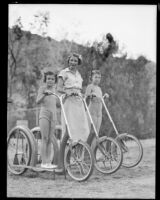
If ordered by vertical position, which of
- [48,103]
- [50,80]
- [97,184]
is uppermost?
[50,80]

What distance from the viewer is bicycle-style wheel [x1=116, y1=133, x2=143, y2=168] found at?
13.8ft

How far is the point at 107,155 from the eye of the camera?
4.16m

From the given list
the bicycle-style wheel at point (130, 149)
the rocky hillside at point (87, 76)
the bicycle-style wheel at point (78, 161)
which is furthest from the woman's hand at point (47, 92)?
the bicycle-style wheel at point (130, 149)

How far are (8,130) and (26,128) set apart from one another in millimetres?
189

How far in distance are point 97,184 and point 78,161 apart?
297mm

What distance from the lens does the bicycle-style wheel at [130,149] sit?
13.8 ft

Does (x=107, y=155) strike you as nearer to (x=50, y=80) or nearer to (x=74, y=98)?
(x=74, y=98)

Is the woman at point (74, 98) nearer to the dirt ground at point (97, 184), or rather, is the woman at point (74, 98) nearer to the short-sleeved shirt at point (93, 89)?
the short-sleeved shirt at point (93, 89)

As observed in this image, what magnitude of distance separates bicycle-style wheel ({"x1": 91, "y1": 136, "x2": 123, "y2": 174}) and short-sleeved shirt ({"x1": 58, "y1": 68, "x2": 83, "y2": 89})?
0.60m

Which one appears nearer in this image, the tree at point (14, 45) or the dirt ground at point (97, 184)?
the dirt ground at point (97, 184)

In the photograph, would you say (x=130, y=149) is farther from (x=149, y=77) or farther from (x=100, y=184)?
(x=149, y=77)

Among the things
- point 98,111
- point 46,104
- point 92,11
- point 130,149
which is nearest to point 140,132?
point 130,149

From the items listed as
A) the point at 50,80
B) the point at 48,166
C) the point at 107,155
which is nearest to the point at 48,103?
the point at 50,80

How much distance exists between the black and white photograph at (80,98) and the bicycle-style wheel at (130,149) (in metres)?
0.01
